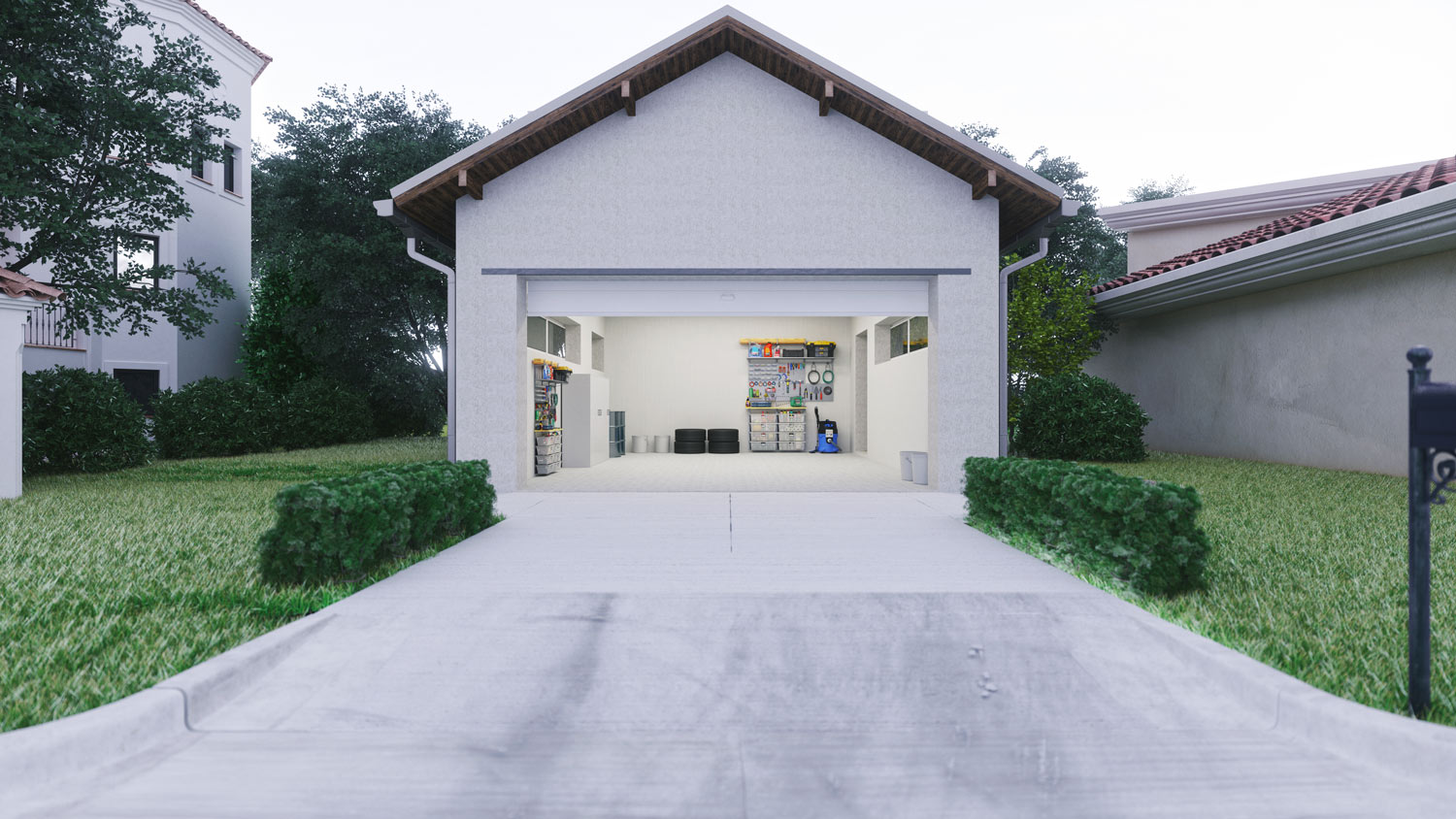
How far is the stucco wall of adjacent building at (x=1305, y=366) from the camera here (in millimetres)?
10930

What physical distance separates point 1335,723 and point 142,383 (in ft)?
73.5

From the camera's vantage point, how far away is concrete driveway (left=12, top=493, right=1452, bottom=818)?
2.81 meters

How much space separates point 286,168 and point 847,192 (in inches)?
673

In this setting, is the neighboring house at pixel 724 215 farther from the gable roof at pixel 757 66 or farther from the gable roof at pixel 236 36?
the gable roof at pixel 236 36

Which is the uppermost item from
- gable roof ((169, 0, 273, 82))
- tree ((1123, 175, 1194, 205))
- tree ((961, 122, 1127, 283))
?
tree ((1123, 175, 1194, 205))

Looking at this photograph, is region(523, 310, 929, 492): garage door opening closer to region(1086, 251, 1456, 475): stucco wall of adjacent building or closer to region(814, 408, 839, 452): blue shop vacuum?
region(814, 408, 839, 452): blue shop vacuum

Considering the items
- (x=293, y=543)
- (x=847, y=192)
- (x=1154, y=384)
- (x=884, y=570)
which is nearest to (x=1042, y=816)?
(x=884, y=570)

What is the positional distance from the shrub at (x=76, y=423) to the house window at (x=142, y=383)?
5764 millimetres

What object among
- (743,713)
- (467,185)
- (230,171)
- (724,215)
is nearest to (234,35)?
(230,171)

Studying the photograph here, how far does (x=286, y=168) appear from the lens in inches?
830

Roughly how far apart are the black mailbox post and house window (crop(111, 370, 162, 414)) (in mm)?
21851

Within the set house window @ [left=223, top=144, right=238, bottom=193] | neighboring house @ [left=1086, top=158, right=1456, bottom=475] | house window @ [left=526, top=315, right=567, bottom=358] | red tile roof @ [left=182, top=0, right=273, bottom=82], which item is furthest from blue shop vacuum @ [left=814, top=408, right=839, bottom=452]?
red tile roof @ [left=182, top=0, right=273, bottom=82]

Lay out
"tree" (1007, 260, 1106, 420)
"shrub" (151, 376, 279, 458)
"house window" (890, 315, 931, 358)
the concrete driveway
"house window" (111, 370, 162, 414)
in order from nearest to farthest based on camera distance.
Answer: the concrete driveway
"house window" (890, 315, 931, 358)
"shrub" (151, 376, 279, 458)
"tree" (1007, 260, 1106, 420)
"house window" (111, 370, 162, 414)

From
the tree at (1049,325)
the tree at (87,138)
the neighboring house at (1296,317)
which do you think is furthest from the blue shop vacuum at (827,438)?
the tree at (87,138)
